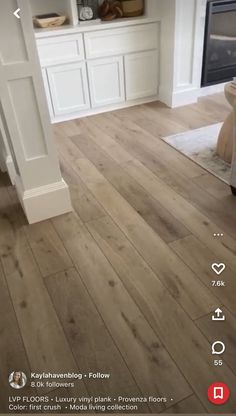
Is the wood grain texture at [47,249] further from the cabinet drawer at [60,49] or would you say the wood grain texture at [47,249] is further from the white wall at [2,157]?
the cabinet drawer at [60,49]

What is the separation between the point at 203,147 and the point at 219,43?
1451 mm

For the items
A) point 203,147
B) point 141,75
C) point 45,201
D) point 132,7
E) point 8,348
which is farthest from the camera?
point 141,75

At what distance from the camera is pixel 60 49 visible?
306cm

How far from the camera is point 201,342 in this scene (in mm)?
1407

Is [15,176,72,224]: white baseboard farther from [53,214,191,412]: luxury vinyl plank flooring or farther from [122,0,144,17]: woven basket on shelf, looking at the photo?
[122,0,144,17]: woven basket on shelf

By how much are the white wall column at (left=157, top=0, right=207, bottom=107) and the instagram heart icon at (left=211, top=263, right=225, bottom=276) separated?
2.22 metres

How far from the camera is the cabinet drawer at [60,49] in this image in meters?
3.00

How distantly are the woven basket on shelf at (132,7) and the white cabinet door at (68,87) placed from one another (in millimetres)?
→ 646

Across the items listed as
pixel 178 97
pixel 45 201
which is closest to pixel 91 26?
pixel 178 97

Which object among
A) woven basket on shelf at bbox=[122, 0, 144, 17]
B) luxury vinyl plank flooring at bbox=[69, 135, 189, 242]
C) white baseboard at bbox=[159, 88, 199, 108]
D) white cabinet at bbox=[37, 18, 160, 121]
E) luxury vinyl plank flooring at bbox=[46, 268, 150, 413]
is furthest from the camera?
white baseboard at bbox=[159, 88, 199, 108]

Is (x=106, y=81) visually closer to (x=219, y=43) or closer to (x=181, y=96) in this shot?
(x=181, y=96)

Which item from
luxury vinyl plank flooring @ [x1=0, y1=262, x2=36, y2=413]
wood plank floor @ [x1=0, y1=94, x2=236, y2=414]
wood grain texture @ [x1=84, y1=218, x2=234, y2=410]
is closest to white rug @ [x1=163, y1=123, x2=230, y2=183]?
wood plank floor @ [x1=0, y1=94, x2=236, y2=414]

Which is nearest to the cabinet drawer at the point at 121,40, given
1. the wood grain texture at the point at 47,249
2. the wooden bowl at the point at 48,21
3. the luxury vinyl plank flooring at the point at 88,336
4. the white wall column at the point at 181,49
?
the white wall column at the point at 181,49

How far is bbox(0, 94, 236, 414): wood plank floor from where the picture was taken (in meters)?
1.33
